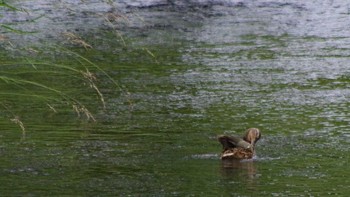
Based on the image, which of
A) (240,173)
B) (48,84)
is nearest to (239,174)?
(240,173)

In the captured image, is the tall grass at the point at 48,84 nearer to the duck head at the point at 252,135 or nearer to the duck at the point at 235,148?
the duck at the point at 235,148

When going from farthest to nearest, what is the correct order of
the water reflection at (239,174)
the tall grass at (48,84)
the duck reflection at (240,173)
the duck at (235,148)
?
the duck at (235,148)
the duck reflection at (240,173)
the water reflection at (239,174)
the tall grass at (48,84)

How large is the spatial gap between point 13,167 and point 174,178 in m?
1.27

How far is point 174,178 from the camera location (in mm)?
8273

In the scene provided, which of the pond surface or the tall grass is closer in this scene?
the tall grass

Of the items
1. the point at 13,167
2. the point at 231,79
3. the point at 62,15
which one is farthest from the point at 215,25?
the point at 13,167

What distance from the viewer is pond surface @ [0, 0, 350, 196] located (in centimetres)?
805

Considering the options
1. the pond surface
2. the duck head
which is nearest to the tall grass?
the pond surface

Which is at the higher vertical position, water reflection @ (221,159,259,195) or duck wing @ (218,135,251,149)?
duck wing @ (218,135,251,149)

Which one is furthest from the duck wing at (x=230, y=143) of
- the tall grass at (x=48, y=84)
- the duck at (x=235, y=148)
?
the tall grass at (x=48, y=84)

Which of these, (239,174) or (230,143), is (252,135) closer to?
(230,143)

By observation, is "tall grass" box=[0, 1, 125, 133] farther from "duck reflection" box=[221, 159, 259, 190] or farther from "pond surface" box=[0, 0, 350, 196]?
"duck reflection" box=[221, 159, 259, 190]

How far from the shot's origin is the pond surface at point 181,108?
317 inches

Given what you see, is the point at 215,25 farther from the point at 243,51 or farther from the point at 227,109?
the point at 227,109
